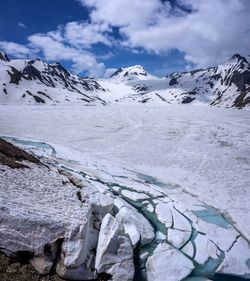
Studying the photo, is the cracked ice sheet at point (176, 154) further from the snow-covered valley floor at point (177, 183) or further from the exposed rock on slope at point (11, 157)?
the exposed rock on slope at point (11, 157)

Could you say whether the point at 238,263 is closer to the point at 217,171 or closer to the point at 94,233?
the point at 94,233

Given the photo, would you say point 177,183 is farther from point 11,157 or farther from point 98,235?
point 11,157

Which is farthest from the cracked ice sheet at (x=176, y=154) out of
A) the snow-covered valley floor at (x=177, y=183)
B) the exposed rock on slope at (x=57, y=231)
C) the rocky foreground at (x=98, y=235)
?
the exposed rock on slope at (x=57, y=231)

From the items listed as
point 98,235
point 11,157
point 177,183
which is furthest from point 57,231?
point 177,183

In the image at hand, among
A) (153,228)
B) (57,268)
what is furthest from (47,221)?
(153,228)

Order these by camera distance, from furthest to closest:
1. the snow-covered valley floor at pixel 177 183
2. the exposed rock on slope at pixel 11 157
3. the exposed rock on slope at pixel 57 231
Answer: the exposed rock on slope at pixel 11 157, the snow-covered valley floor at pixel 177 183, the exposed rock on slope at pixel 57 231

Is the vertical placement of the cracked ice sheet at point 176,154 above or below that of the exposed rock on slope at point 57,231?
above
